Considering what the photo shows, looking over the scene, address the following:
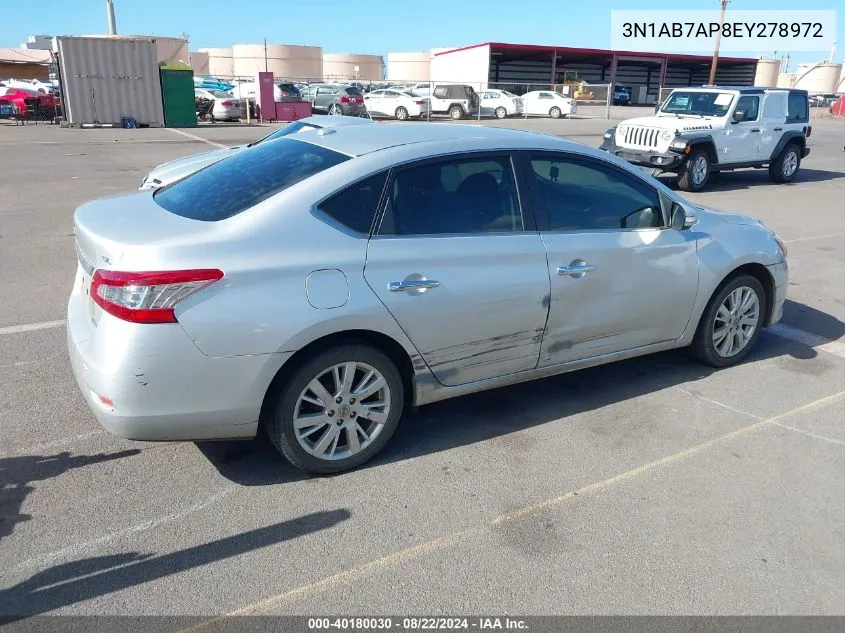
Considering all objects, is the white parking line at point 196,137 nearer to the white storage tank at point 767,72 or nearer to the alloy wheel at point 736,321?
the alloy wheel at point 736,321

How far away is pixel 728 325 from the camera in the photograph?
15.5 feet

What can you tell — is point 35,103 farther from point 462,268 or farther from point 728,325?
point 728,325

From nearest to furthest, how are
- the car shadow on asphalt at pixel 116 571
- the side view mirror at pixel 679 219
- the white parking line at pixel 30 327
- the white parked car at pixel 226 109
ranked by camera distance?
the car shadow on asphalt at pixel 116 571
the side view mirror at pixel 679 219
the white parking line at pixel 30 327
the white parked car at pixel 226 109

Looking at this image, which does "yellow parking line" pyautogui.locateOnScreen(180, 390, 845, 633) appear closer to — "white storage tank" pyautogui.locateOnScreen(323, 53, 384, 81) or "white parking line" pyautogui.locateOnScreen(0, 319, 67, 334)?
"white parking line" pyautogui.locateOnScreen(0, 319, 67, 334)

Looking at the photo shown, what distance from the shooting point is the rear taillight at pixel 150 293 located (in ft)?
Answer: 9.30

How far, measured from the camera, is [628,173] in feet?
13.6

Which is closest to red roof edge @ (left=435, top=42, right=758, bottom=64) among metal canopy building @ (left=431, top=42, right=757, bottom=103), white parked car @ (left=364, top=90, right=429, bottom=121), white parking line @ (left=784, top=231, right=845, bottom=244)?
metal canopy building @ (left=431, top=42, right=757, bottom=103)

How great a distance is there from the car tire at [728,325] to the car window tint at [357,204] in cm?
250

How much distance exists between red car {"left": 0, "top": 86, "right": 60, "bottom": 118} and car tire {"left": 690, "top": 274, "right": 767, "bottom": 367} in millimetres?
27728

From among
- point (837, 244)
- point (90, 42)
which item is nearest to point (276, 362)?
point (837, 244)

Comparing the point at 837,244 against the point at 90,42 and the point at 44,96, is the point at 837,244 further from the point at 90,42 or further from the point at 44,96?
the point at 44,96

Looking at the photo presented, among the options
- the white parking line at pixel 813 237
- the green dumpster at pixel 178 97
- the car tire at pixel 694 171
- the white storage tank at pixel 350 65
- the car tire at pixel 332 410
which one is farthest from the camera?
the white storage tank at pixel 350 65

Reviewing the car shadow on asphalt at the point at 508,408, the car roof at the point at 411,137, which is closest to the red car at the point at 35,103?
the car roof at the point at 411,137

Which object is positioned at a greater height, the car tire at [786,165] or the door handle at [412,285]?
the door handle at [412,285]
